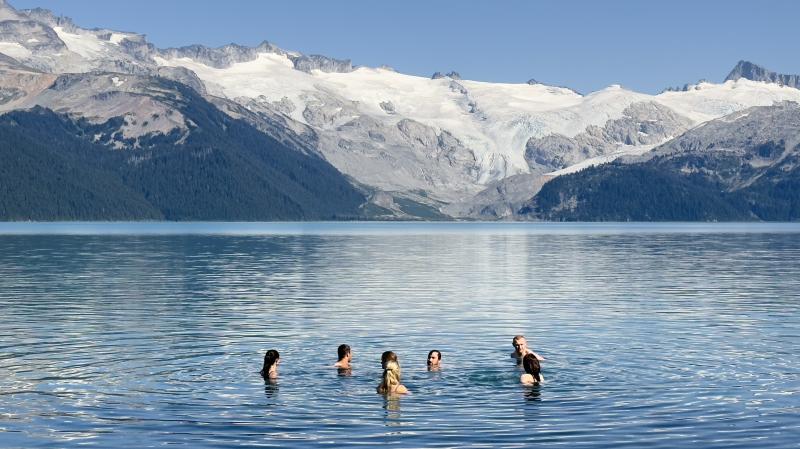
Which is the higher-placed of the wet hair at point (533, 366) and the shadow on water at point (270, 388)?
the wet hair at point (533, 366)

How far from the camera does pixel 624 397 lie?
152 feet

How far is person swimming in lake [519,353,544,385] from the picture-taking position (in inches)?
1906

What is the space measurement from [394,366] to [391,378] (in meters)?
0.56

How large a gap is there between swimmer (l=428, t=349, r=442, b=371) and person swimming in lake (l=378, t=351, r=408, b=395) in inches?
226

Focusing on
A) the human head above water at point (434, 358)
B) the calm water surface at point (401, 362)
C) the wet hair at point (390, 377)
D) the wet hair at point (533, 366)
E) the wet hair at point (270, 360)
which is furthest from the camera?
the human head above water at point (434, 358)

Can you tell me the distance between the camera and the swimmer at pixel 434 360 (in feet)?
172

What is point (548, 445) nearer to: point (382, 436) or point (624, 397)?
point (382, 436)

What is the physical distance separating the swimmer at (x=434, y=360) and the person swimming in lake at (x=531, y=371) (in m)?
5.07

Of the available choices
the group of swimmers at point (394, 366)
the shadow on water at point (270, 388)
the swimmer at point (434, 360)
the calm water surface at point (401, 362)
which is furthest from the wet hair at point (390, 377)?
the swimmer at point (434, 360)

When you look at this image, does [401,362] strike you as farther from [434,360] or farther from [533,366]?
[533,366]

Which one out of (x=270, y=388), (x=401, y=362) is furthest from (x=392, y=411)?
(x=401, y=362)

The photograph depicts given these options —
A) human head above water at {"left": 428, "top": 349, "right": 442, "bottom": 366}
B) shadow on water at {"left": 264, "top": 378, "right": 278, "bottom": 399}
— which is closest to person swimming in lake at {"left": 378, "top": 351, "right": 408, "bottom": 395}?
shadow on water at {"left": 264, "top": 378, "right": 278, "bottom": 399}

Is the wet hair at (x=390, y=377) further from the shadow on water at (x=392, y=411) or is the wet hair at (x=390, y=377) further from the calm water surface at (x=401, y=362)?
the calm water surface at (x=401, y=362)

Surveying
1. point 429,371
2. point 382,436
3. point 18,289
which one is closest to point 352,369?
point 429,371
